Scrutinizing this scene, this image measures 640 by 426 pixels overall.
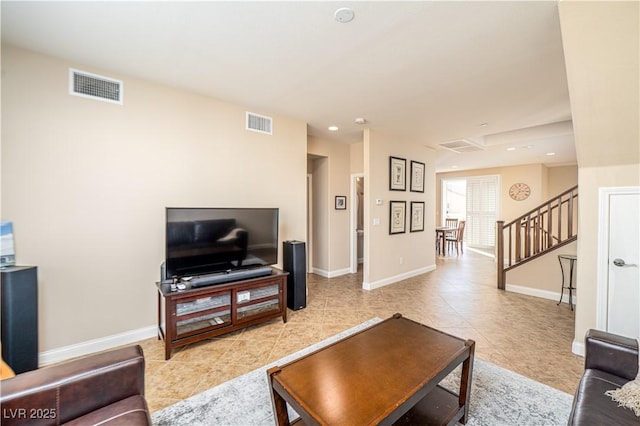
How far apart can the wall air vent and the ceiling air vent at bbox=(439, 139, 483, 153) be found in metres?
5.32

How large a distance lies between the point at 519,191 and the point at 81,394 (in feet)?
30.7

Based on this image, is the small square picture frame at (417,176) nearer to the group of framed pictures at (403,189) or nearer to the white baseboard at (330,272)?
the group of framed pictures at (403,189)

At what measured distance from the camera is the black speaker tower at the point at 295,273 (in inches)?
138

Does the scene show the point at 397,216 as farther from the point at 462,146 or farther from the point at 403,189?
the point at 462,146

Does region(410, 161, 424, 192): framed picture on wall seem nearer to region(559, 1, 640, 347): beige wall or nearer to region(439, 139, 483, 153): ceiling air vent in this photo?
region(439, 139, 483, 153): ceiling air vent

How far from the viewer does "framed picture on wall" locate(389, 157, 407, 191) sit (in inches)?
193

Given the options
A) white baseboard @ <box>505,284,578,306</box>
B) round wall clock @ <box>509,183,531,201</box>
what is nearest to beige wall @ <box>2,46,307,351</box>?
white baseboard @ <box>505,284,578,306</box>

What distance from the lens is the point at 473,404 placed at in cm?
183

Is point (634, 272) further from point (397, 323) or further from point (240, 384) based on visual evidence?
point (240, 384)

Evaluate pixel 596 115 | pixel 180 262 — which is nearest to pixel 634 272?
pixel 596 115

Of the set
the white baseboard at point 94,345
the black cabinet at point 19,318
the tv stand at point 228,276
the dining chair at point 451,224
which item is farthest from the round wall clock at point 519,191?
the black cabinet at point 19,318

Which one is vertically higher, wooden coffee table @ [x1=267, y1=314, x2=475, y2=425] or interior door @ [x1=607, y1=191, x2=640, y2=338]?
interior door @ [x1=607, y1=191, x2=640, y2=338]

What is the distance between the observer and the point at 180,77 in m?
2.72

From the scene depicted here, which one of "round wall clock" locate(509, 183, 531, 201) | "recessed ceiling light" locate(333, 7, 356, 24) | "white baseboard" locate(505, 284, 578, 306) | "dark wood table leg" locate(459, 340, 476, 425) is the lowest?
"white baseboard" locate(505, 284, 578, 306)
